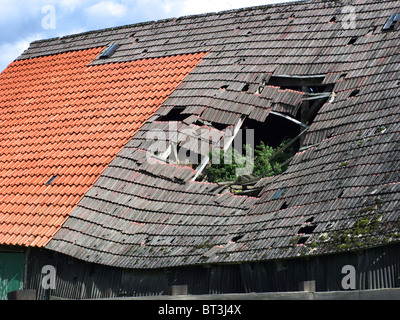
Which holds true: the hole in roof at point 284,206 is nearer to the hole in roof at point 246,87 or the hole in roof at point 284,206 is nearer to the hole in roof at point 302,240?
the hole in roof at point 302,240

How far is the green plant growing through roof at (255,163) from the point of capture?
18547mm

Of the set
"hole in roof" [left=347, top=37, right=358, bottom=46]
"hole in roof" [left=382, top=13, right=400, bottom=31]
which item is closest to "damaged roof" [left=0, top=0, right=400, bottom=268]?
"hole in roof" [left=347, top=37, right=358, bottom=46]

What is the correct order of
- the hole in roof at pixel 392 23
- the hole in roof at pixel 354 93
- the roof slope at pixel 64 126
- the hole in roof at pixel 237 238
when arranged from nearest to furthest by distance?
the hole in roof at pixel 237 238 → the hole in roof at pixel 354 93 → the roof slope at pixel 64 126 → the hole in roof at pixel 392 23

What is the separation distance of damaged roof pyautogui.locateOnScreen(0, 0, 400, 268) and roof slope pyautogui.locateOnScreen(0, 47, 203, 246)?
51mm

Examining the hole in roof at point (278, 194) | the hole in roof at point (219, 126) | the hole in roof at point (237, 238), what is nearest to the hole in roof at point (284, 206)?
the hole in roof at point (278, 194)

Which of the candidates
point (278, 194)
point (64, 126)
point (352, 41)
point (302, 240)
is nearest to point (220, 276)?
point (302, 240)

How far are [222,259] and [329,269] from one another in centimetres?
216

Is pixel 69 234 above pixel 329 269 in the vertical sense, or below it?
above

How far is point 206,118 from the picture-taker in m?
19.5

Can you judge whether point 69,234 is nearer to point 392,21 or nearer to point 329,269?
point 329,269

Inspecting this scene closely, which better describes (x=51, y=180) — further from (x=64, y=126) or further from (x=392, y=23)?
(x=392, y=23)

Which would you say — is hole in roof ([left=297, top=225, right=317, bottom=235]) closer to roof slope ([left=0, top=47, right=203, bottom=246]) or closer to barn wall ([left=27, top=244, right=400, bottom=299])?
barn wall ([left=27, top=244, right=400, bottom=299])

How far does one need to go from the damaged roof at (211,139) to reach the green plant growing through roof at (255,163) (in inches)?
17.4
